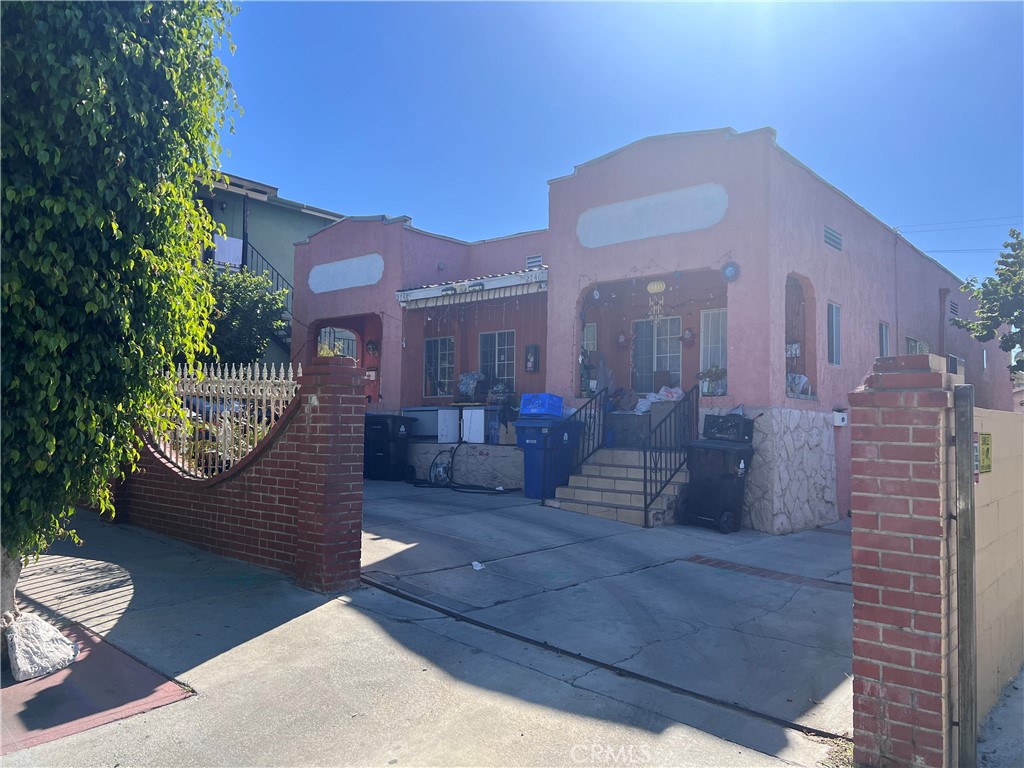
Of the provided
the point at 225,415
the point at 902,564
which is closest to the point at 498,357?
the point at 225,415

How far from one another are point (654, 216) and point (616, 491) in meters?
4.62

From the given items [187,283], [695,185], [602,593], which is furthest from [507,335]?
[187,283]

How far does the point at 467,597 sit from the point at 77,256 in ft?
12.7

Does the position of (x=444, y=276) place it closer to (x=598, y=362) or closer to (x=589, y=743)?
(x=598, y=362)

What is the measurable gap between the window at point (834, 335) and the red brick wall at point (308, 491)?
9.38 meters

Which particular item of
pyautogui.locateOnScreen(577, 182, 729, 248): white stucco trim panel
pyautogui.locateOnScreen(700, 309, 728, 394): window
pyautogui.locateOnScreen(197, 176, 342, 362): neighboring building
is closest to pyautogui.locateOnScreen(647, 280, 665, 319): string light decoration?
pyautogui.locateOnScreen(700, 309, 728, 394): window

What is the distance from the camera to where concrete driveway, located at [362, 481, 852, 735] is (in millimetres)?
4582

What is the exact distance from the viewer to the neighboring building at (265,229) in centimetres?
2156

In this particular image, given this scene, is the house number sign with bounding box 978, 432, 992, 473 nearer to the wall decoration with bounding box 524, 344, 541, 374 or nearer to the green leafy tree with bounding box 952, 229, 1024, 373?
the wall decoration with bounding box 524, 344, 541, 374

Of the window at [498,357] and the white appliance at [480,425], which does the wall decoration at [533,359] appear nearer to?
the window at [498,357]

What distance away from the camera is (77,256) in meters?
3.95

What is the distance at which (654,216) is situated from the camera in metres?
12.0

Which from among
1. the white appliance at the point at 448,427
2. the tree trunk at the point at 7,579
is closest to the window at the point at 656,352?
the white appliance at the point at 448,427

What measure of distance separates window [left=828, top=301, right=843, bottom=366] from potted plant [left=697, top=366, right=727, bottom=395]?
2.36 meters
